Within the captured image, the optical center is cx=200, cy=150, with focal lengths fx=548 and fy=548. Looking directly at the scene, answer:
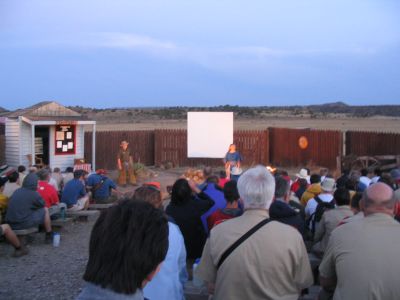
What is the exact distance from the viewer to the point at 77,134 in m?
20.0

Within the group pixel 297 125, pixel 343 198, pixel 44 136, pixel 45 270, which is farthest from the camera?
pixel 297 125

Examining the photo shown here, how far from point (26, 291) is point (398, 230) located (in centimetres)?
519

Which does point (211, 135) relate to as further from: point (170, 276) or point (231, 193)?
point (170, 276)

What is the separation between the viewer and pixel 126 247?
6.88ft

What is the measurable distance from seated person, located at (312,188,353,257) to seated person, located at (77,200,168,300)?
11.9ft

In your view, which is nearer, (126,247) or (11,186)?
(126,247)

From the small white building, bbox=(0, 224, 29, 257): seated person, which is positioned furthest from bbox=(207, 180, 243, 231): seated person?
the small white building

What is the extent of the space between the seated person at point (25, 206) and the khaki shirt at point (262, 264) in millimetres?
6233

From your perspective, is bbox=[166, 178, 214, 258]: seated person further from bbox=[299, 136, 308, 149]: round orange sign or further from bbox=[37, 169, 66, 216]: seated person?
bbox=[299, 136, 308, 149]: round orange sign

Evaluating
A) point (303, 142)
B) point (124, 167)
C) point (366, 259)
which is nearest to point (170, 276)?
point (366, 259)

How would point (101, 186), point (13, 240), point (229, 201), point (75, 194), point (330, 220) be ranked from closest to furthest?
1. point (229, 201)
2. point (330, 220)
3. point (13, 240)
4. point (75, 194)
5. point (101, 186)

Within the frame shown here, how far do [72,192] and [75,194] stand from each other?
7cm

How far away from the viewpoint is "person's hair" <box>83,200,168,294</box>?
81.7 inches

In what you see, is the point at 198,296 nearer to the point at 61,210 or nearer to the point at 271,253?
the point at 271,253
